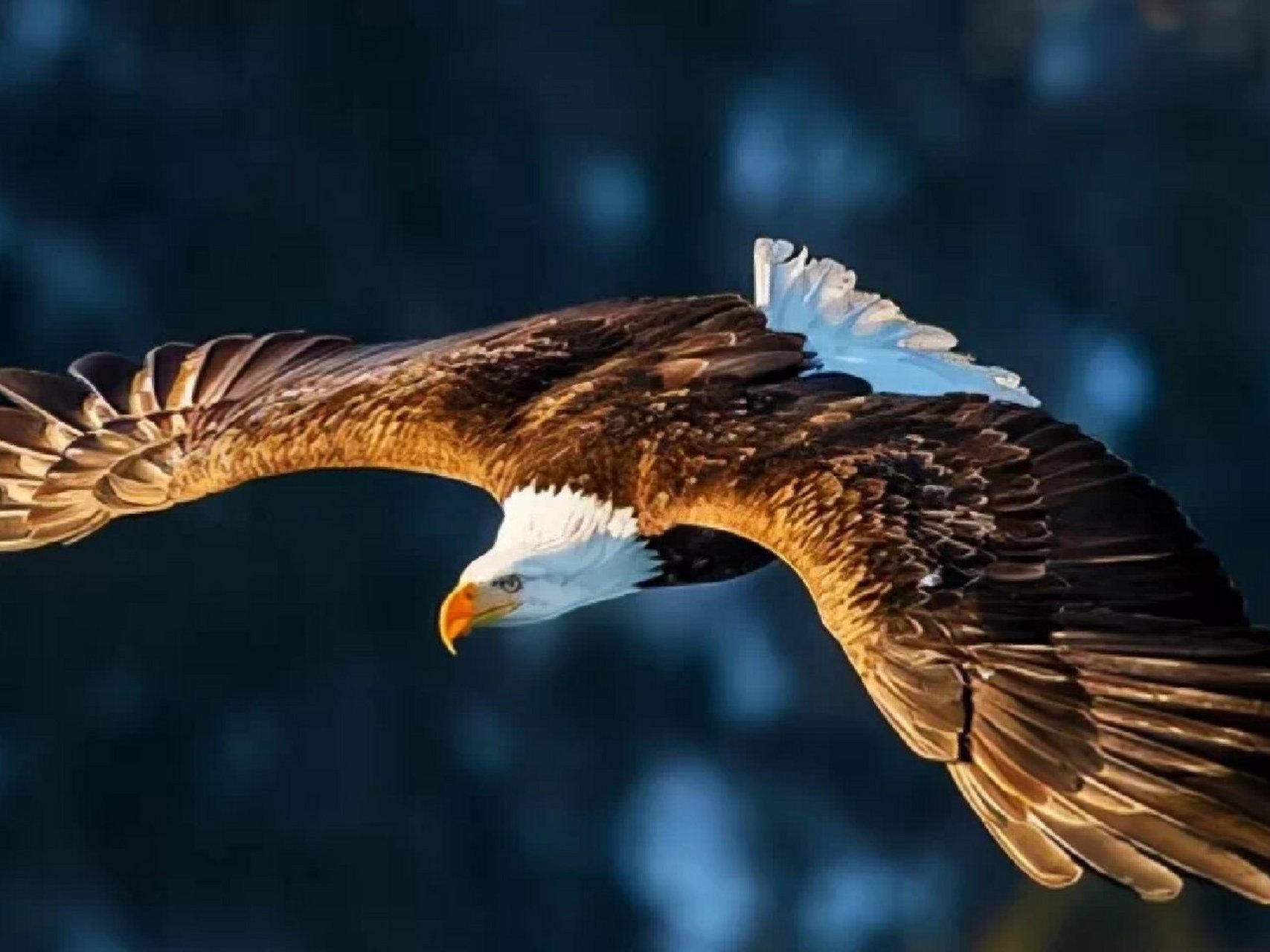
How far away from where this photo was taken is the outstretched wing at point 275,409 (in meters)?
6.05

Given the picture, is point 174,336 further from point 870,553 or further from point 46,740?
point 870,553

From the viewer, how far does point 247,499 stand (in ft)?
44.0

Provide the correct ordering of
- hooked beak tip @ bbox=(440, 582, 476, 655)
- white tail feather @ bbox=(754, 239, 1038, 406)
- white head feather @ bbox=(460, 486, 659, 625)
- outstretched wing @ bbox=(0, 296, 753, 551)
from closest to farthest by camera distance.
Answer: white head feather @ bbox=(460, 486, 659, 625) → hooked beak tip @ bbox=(440, 582, 476, 655) → outstretched wing @ bbox=(0, 296, 753, 551) → white tail feather @ bbox=(754, 239, 1038, 406)

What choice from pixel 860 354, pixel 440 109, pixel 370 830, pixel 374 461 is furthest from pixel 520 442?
pixel 440 109

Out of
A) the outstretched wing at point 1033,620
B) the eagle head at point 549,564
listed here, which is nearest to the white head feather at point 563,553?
the eagle head at point 549,564

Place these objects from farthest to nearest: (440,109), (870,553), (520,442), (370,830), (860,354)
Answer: (440,109) < (370,830) < (860,354) < (520,442) < (870,553)

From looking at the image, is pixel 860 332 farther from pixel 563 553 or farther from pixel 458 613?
pixel 458 613

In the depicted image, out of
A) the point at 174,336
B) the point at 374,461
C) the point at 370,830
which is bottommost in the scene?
the point at 370,830

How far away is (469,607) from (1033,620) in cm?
136

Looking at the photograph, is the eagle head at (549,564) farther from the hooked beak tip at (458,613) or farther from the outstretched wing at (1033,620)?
the outstretched wing at (1033,620)

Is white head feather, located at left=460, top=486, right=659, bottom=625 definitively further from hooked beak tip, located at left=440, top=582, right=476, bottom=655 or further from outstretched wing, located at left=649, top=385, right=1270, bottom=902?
outstretched wing, located at left=649, top=385, right=1270, bottom=902

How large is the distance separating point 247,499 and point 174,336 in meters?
0.89

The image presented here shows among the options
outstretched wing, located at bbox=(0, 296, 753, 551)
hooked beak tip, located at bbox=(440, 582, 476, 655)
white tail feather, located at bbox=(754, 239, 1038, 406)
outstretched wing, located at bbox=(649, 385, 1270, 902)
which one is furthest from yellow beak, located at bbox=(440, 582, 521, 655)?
white tail feather, located at bbox=(754, 239, 1038, 406)

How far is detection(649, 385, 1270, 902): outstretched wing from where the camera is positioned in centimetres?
458
